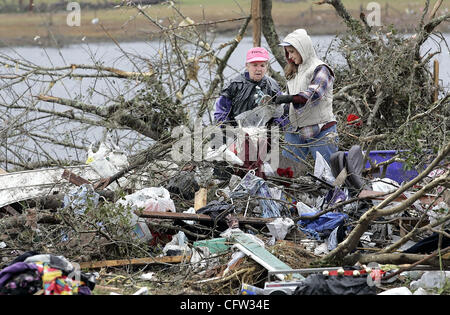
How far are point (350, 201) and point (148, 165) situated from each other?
1958mm

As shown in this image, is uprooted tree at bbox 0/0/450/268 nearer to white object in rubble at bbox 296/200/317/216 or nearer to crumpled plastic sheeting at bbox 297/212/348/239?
white object in rubble at bbox 296/200/317/216

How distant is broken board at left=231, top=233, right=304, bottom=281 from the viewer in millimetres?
4727

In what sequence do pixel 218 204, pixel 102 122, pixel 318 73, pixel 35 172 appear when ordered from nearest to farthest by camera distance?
pixel 218 204
pixel 318 73
pixel 35 172
pixel 102 122

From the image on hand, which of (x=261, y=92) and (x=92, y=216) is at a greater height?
(x=261, y=92)

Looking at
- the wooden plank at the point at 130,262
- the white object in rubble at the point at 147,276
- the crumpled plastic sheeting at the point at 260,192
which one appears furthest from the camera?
the crumpled plastic sheeting at the point at 260,192

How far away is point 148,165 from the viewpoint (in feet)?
21.4

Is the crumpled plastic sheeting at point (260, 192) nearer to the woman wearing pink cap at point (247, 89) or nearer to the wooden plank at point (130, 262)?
the woman wearing pink cap at point (247, 89)

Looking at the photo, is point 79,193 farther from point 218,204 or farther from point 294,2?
point 294,2

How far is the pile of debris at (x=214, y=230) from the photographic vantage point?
4496 millimetres

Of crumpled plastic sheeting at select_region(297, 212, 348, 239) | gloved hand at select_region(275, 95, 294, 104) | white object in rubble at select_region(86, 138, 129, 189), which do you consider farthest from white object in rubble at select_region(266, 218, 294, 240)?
white object in rubble at select_region(86, 138, 129, 189)

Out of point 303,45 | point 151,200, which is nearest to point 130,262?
point 151,200

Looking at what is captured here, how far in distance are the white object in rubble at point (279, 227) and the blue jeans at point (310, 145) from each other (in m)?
0.94

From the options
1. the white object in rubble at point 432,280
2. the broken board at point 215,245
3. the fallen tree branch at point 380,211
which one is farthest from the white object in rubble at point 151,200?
the white object in rubble at point 432,280
